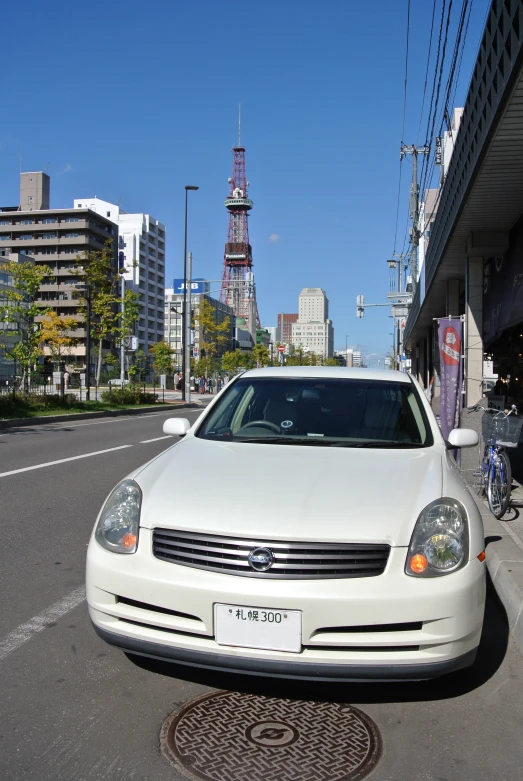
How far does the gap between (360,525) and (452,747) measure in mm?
937

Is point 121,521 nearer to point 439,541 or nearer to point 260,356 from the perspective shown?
point 439,541

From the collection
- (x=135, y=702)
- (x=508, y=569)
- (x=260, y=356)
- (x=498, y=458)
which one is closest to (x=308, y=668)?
(x=135, y=702)

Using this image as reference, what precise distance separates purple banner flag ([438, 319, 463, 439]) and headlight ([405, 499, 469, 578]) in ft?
23.1

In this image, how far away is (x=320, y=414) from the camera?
446 centimetres

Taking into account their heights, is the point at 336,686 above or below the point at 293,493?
below

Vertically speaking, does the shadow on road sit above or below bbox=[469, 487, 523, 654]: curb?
below

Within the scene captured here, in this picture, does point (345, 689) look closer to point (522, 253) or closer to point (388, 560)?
point (388, 560)

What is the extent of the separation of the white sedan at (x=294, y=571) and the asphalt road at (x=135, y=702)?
29cm

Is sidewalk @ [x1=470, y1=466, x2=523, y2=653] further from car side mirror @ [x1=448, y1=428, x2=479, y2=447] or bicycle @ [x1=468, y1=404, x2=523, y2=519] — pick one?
car side mirror @ [x1=448, y1=428, x2=479, y2=447]

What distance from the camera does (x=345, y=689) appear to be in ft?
10.5

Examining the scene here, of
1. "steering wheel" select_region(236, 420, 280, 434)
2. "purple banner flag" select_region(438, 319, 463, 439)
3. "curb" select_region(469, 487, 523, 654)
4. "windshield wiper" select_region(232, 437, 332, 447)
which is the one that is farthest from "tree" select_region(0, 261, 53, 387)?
"windshield wiper" select_region(232, 437, 332, 447)

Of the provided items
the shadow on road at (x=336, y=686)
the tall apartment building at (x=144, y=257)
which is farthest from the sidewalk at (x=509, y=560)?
the tall apartment building at (x=144, y=257)

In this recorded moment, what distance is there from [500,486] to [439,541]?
13.2 feet

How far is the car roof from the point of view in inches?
191
